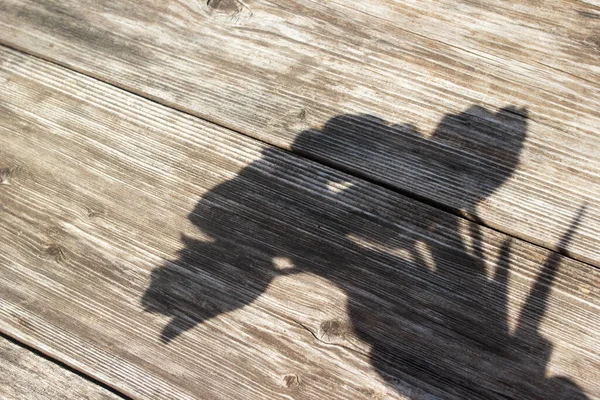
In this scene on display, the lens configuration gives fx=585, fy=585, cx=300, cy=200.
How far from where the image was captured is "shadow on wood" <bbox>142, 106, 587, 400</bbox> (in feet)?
3.75

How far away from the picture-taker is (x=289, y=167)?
1.33 m

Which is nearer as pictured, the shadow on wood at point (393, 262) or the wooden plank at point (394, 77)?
the shadow on wood at point (393, 262)

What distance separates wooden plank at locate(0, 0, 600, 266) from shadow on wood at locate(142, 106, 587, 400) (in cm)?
1

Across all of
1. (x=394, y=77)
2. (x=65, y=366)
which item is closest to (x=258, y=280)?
(x=65, y=366)

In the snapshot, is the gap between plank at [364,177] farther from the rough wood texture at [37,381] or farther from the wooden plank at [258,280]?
the rough wood texture at [37,381]

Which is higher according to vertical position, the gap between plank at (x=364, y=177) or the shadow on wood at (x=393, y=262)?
the gap between plank at (x=364, y=177)

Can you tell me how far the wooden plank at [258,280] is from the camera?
1.15 meters

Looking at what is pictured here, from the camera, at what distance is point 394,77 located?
1.41m

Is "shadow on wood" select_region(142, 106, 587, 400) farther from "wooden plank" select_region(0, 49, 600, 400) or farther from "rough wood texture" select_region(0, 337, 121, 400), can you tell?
"rough wood texture" select_region(0, 337, 121, 400)

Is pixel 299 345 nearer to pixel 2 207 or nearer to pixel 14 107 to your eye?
pixel 2 207

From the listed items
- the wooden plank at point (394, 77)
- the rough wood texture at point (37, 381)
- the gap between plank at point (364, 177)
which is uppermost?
the wooden plank at point (394, 77)

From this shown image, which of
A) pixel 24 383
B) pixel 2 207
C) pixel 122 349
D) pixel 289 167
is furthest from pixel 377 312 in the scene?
pixel 2 207

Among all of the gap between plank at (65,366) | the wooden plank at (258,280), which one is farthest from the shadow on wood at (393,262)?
the gap between plank at (65,366)

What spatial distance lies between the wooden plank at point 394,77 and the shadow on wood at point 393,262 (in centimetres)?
1
